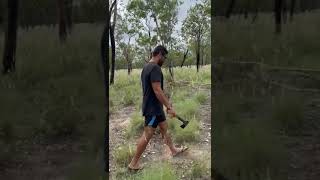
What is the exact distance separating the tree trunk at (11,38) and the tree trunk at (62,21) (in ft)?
0.95

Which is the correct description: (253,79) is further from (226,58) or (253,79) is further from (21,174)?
(21,174)

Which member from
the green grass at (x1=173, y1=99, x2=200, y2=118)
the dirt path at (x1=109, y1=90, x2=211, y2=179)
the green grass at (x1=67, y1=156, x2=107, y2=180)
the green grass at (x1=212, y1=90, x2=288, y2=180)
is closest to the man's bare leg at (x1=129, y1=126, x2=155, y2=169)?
the dirt path at (x1=109, y1=90, x2=211, y2=179)

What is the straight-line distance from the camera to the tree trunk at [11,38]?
3.11 m

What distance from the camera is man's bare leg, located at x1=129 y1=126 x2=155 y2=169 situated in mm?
5125

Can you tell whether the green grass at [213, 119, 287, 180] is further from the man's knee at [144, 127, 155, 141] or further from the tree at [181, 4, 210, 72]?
the tree at [181, 4, 210, 72]

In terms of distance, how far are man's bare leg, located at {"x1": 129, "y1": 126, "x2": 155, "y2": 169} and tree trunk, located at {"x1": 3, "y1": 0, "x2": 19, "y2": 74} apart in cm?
227

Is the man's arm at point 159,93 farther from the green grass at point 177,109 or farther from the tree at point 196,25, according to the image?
the tree at point 196,25

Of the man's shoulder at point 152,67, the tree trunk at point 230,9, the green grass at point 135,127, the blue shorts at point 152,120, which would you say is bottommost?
the green grass at point 135,127

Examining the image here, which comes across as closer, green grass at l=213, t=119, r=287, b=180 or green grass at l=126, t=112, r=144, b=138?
green grass at l=213, t=119, r=287, b=180

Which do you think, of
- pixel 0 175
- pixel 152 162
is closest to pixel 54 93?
pixel 0 175

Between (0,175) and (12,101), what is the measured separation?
20.5 inches

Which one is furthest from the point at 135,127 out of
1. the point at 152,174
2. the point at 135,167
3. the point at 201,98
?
the point at 201,98

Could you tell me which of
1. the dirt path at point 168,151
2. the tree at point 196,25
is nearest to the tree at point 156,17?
the tree at point 196,25

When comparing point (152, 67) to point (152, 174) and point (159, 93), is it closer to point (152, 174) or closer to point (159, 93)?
point (159, 93)
